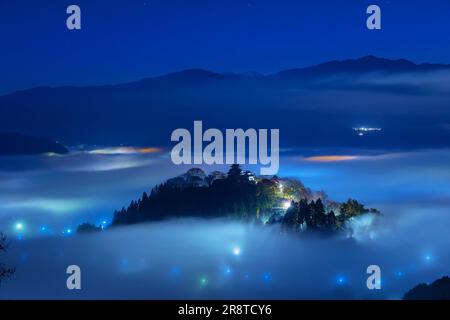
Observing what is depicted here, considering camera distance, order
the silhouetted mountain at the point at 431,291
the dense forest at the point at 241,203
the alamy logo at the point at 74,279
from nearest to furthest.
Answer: the silhouetted mountain at the point at 431,291 < the alamy logo at the point at 74,279 < the dense forest at the point at 241,203

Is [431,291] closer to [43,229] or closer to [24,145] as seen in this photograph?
[43,229]

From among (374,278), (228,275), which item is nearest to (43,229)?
(228,275)

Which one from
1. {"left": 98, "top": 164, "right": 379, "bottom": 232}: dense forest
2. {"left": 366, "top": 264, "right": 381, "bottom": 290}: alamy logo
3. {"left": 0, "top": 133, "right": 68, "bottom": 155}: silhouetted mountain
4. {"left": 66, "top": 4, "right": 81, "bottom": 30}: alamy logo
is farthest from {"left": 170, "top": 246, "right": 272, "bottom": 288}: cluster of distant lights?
{"left": 66, "top": 4, "right": 81, "bottom": 30}: alamy logo

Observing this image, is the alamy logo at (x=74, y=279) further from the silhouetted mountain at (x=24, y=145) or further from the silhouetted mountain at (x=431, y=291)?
the silhouetted mountain at (x=431, y=291)

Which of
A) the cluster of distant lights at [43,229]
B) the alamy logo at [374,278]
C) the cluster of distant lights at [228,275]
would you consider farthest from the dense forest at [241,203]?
the alamy logo at [374,278]
